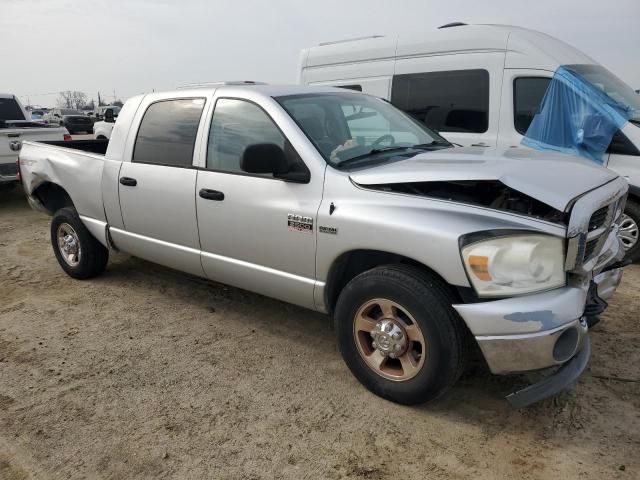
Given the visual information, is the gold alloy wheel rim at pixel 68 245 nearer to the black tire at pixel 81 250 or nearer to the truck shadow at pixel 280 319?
the black tire at pixel 81 250

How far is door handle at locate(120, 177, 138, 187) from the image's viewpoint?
4203 millimetres

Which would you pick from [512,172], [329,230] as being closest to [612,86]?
[512,172]

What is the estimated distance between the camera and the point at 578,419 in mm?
2818

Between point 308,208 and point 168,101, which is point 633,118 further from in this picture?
point 168,101

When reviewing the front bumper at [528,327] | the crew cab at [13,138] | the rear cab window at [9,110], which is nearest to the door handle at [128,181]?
the front bumper at [528,327]

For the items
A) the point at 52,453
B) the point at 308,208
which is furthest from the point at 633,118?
the point at 52,453

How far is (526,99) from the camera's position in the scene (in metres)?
5.93

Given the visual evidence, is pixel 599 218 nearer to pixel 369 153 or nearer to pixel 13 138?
pixel 369 153

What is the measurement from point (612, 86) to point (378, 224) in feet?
14.9

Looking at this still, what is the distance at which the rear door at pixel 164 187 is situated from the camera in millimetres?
3881

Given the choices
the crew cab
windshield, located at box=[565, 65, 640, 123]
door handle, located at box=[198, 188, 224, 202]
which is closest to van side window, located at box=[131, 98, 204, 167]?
door handle, located at box=[198, 188, 224, 202]

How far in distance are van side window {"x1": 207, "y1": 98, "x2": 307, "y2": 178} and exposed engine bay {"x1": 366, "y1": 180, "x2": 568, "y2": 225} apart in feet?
2.95

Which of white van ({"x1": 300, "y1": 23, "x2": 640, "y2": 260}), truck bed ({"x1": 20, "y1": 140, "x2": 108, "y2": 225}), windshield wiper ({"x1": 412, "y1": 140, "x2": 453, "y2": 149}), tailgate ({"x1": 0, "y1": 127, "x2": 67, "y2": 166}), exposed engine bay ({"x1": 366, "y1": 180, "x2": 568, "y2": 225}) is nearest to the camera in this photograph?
exposed engine bay ({"x1": 366, "y1": 180, "x2": 568, "y2": 225})

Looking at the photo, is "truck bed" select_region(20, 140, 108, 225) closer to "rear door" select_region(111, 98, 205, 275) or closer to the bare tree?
"rear door" select_region(111, 98, 205, 275)
